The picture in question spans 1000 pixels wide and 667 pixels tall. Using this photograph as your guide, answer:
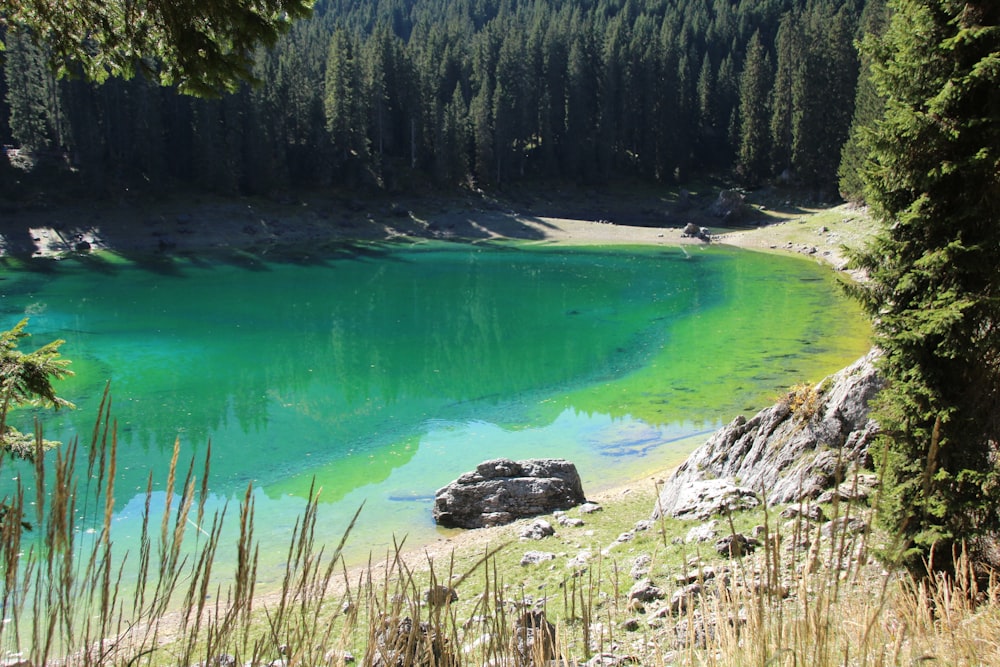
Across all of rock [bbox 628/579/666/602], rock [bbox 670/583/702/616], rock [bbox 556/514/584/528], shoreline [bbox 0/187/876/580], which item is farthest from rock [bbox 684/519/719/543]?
shoreline [bbox 0/187/876/580]

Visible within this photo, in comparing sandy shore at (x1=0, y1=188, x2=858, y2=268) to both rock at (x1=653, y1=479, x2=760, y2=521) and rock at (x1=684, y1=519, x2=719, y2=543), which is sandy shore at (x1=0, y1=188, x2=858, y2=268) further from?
rock at (x1=684, y1=519, x2=719, y2=543)

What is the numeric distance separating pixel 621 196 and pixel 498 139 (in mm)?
13361

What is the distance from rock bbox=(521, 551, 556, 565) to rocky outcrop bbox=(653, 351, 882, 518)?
1.68 meters

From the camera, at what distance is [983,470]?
6969 mm

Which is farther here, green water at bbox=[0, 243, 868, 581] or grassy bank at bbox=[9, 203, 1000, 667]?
green water at bbox=[0, 243, 868, 581]

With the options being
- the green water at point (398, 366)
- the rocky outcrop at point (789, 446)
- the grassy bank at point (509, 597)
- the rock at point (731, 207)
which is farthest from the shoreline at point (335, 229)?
the grassy bank at point (509, 597)

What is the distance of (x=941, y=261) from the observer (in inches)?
270

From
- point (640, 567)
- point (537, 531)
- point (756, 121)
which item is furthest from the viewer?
point (756, 121)

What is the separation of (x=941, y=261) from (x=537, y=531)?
24.1 feet

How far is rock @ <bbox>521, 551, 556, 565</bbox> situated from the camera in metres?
10.8

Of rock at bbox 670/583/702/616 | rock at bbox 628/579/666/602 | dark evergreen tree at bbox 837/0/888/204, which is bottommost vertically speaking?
rock at bbox 628/579/666/602

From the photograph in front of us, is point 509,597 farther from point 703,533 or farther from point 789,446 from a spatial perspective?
point 789,446

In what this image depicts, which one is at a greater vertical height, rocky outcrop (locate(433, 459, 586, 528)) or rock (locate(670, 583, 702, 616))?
rock (locate(670, 583, 702, 616))

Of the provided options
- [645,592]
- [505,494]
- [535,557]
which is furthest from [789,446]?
[505,494]
